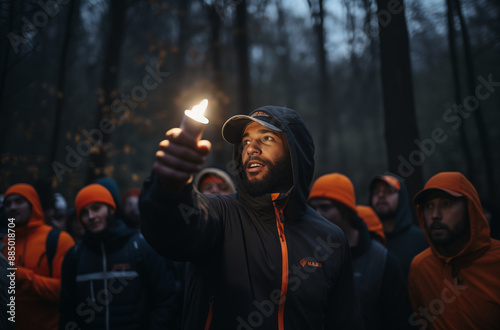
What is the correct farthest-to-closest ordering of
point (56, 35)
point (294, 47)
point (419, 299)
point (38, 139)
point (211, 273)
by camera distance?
point (294, 47) → point (56, 35) → point (38, 139) → point (419, 299) → point (211, 273)

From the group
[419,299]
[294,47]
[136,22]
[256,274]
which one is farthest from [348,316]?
[294,47]

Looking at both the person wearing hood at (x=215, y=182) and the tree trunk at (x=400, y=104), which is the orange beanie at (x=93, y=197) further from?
the tree trunk at (x=400, y=104)

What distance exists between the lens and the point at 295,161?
234 centimetres

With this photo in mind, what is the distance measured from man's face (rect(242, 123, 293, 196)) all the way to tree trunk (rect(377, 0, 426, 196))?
387 cm

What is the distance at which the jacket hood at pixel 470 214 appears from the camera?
3156 millimetres

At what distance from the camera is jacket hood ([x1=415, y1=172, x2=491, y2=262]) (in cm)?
316

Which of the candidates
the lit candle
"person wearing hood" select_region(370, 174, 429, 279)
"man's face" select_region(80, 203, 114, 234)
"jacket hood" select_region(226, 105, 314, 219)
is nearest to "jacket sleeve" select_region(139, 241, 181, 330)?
"man's face" select_region(80, 203, 114, 234)

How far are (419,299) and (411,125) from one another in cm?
318

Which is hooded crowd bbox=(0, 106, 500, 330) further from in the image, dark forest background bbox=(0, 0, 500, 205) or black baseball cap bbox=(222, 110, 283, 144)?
dark forest background bbox=(0, 0, 500, 205)

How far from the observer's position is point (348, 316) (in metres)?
2.33

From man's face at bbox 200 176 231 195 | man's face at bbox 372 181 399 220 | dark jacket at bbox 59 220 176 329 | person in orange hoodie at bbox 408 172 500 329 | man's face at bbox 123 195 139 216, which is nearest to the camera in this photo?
person in orange hoodie at bbox 408 172 500 329

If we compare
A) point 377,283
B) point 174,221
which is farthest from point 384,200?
point 174,221

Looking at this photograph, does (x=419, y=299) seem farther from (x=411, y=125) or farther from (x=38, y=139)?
(x=38, y=139)

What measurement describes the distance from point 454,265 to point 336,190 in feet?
4.81
